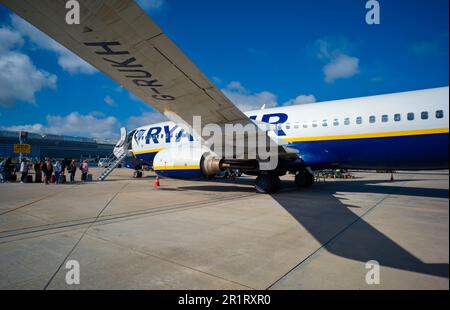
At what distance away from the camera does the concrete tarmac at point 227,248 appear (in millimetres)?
2629

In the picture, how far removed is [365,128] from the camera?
29.7 ft

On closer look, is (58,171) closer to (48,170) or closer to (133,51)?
(48,170)

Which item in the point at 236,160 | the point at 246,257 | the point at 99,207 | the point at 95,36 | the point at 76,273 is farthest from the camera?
the point at 236,160

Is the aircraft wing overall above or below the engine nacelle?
above

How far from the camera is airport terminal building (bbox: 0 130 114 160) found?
69.6 meters

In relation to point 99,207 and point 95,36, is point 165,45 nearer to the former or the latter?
point 95,36

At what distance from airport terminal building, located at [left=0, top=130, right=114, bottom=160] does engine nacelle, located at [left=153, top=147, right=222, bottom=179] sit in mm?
66547

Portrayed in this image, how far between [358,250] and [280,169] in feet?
23.3

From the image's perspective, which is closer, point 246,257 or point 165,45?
point 246,257

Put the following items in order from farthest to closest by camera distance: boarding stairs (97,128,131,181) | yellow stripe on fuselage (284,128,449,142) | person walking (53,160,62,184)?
boarding stairs (97,128,131,181) < person walking (53,160,62,184) < yellow stripe on fuselage (284,128,449,142)

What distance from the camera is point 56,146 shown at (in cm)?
7931

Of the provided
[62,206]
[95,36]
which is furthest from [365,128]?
[62,206]

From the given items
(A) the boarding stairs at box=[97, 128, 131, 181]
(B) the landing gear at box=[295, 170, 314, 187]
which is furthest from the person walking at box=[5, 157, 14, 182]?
(B) the landing gear at box=[295, 170, 314, 187]

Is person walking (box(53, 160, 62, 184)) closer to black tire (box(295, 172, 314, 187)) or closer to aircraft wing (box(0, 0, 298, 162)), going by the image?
aircraft wing (box(0, 0, 298, 162))
